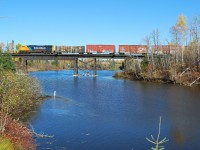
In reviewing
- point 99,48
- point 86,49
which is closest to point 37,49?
point 86,49

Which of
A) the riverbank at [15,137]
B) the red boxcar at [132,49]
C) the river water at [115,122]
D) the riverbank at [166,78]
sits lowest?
the river water at [115,122]

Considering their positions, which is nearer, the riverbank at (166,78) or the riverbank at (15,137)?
the riverbank at (15,137)

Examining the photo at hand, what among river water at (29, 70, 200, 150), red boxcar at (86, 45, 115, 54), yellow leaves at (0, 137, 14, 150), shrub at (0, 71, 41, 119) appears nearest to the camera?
yellow leaves at (0, 137, 14, 150)

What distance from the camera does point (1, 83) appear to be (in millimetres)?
32500

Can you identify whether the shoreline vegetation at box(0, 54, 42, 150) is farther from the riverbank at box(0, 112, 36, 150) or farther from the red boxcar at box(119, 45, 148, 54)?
the red boxcar at box(119, 45, 148, 54)

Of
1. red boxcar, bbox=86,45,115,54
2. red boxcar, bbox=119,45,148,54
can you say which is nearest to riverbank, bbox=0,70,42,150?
red boxcar, bbox=86,45,115,54

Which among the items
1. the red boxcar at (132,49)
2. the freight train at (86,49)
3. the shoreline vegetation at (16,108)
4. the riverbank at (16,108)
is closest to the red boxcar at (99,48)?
the freight train at (86,49)

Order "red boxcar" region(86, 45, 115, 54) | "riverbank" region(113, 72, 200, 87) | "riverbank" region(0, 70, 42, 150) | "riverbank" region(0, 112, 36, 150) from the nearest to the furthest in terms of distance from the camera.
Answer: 1. "riverbank" region(0, 112, 36, 150)
2. "riverbank" region(0, 70, 42, 150)
3. "riverbank" region(113, 72, 200, 87)
4. "red boxcar" region(86, 45, 115, 54)

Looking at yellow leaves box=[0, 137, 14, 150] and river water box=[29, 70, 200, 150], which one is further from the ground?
yellow leaves box=[0, 137, 14, 150]

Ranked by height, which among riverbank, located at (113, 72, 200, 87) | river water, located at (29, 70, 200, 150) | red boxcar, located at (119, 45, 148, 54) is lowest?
river water, located at (29, 70, 200, 150)

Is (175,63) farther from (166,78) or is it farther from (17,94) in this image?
(17,94)

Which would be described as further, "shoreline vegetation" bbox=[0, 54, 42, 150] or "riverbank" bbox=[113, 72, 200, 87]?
"riverbank" bbox=[113, 72, 200, 87]

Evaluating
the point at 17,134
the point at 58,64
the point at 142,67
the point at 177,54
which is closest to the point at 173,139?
the point at 17,134

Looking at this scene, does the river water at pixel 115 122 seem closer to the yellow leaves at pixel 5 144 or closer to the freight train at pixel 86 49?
the yellow leaves at pixel 5 144
